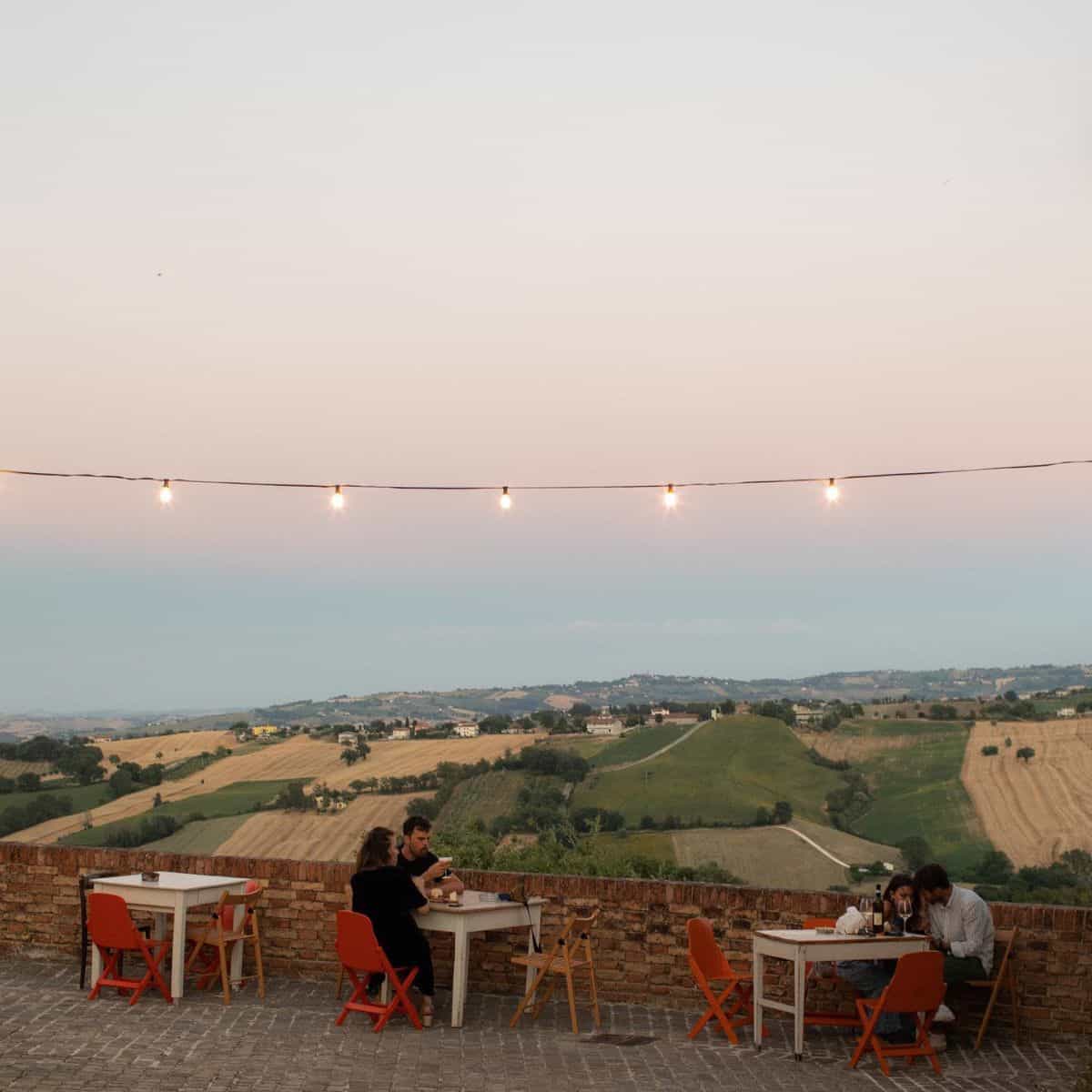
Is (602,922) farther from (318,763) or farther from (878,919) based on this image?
(318,763)

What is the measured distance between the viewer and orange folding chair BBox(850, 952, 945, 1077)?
7.20 meters

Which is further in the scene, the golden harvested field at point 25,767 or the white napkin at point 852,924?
the golden harvested field at point 25,767

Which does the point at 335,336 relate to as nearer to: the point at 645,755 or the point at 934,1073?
the point at 934,1073

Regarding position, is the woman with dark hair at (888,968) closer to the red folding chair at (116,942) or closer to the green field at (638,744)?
the red folding chair at (116,942)

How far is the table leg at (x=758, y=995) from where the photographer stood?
7746 mm

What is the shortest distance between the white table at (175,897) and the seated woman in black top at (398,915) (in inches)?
48.2

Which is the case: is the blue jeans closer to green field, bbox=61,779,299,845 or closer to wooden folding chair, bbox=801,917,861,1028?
wooden folding chair, bbox=801,917,861,1028

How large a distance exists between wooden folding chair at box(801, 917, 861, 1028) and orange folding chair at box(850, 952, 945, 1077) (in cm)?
29

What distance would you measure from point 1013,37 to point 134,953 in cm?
1016

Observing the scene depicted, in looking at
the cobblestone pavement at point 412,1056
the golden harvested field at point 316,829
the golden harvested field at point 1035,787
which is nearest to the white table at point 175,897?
the cobblestone pavement at point 412,1056

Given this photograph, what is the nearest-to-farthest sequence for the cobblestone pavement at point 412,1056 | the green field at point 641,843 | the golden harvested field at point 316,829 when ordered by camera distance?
the cobblestone pavement at point 412,1056 → the green field at point 641,843 → the golden harvested field at point 316,829

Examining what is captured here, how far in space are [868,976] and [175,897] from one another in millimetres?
4390

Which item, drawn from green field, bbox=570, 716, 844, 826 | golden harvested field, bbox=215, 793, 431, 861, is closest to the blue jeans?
golden harvested field, bbox=215, 793, 431, 861

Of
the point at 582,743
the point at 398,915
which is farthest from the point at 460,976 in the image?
the point at 582,743
